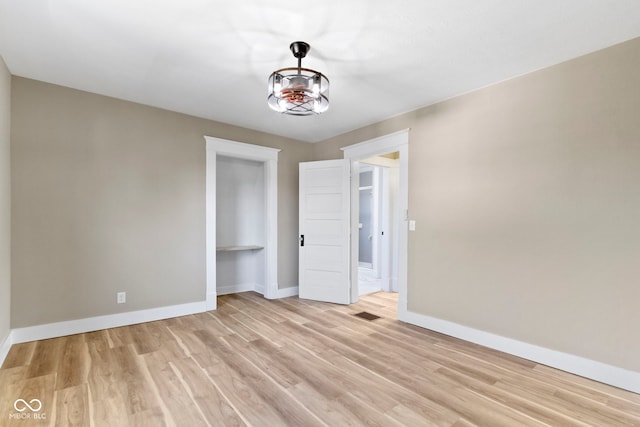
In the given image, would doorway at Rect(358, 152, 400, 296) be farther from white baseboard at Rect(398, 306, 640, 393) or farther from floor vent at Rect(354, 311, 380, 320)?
white baseboard at Rect(398, 306, 640, 393)

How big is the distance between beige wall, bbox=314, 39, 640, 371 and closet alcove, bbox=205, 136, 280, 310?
2344 millimetres

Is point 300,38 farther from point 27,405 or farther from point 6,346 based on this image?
point 6,346

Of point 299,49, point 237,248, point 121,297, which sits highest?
point 299,49

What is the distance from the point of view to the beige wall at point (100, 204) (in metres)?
3.02

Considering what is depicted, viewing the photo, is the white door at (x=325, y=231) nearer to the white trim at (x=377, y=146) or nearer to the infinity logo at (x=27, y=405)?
the white trim at (x=377, y=146)

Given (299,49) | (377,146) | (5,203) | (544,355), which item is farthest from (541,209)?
(5,203)

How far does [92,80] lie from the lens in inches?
120

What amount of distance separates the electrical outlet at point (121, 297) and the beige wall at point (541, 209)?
137 inches

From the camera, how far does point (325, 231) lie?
4711 mm

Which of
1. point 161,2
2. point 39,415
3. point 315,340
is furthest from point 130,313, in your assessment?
point 161,2

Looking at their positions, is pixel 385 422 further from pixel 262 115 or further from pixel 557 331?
pixel 262 115

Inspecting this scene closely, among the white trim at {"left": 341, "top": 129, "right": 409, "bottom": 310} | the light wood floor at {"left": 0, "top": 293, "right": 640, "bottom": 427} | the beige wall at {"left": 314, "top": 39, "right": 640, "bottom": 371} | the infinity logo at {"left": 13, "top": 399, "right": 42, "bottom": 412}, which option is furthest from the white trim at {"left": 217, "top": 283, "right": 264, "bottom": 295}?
the infinity logo at {"left": 13, "top": 399, "right": 42, "bottom": 412}
